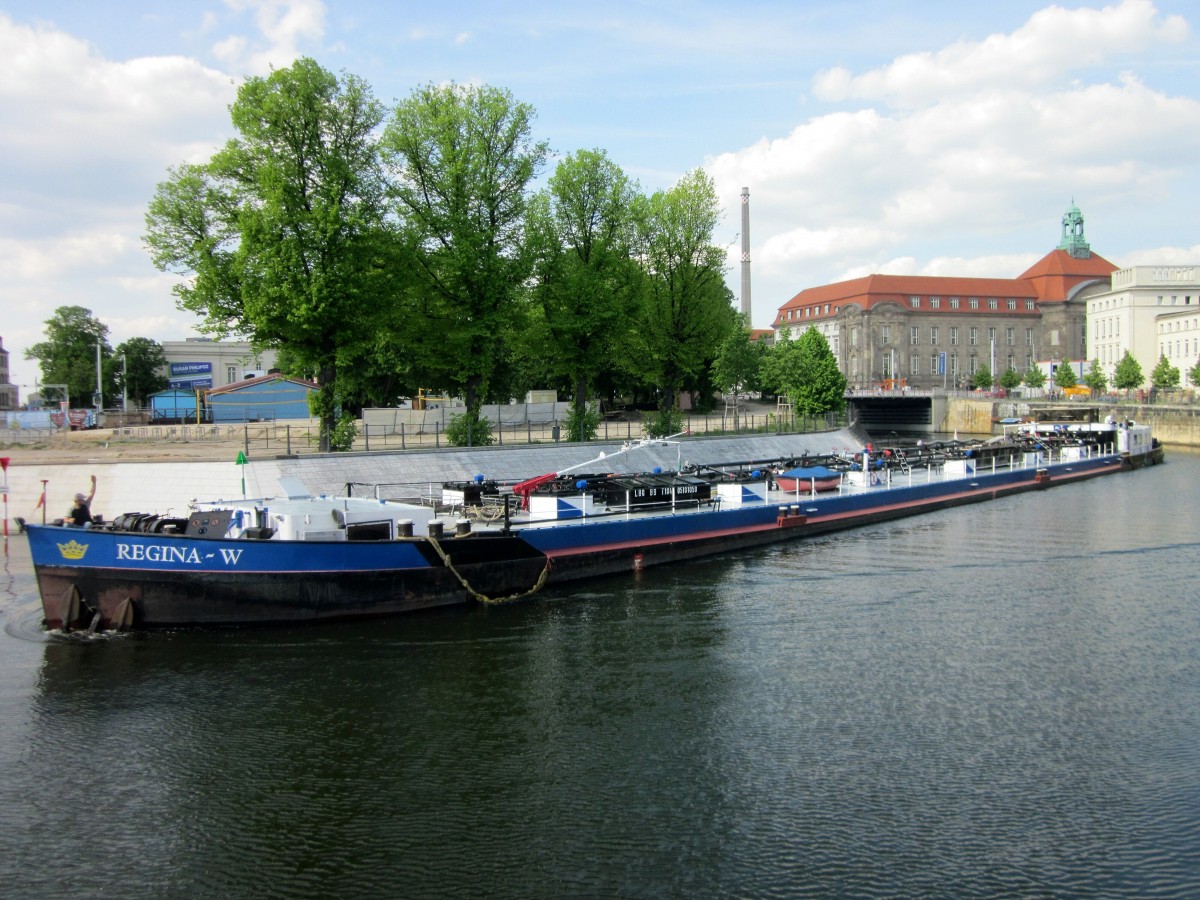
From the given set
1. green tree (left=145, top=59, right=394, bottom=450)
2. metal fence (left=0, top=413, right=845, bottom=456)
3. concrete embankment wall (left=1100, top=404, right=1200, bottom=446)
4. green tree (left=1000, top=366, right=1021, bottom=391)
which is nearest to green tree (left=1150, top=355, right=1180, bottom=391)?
concrete embankment wall (left=1100, top=404, right=1200, bottom=446)

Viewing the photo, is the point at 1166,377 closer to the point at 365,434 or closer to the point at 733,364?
the point at 733,364

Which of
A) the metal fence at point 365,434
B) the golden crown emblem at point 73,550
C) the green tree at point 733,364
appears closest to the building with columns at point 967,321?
the green tree at point 733,364

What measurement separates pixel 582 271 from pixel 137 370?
6485cm

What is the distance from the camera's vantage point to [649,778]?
15.6 metres

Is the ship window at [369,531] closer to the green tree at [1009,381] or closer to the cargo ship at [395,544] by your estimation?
the cargo ship at [395,544]

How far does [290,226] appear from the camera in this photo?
41062mm

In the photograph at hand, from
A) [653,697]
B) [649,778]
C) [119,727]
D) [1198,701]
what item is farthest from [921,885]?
[119,727]

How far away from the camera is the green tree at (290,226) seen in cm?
3962

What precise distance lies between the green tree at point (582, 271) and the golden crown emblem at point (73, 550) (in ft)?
99.5

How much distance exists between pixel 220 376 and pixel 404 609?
3457 inches

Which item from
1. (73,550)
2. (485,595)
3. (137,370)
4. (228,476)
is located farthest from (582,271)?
(137,370)

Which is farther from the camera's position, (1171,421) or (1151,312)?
(1151,312)

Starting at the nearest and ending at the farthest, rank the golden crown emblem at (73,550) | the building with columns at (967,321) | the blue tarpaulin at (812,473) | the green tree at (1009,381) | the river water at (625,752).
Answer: the river water at (625,752) < the golden crown emblem at (73,550) < the blue tarpaulin at (812,473) < the green tree at (1009,381) < the building with columns at (967,321)

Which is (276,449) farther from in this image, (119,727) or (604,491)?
(119,727)
